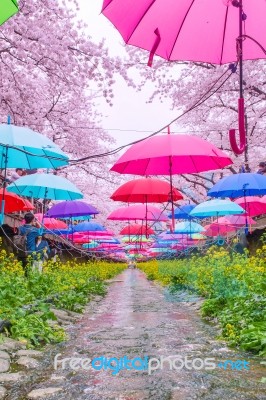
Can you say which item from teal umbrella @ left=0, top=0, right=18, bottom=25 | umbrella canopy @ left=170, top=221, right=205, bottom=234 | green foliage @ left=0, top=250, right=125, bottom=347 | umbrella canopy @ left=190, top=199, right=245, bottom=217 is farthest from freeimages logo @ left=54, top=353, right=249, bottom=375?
umbrella canopy @ left=170, top=221, right=205, bottom=234

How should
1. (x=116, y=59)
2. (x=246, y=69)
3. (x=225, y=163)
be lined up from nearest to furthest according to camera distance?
(x=225, y=163) → (x=116, y=59) → (x=246, y=69)

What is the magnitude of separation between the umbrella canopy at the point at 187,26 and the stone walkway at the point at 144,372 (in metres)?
3.02

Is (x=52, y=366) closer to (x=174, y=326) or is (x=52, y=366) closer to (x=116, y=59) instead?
(x=174, y=326)

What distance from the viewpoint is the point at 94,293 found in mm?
14523

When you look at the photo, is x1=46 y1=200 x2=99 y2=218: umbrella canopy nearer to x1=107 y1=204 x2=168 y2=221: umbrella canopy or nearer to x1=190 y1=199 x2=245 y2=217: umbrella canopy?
x1=107 y1=204 x2=168 y2=221: umbrella canopy

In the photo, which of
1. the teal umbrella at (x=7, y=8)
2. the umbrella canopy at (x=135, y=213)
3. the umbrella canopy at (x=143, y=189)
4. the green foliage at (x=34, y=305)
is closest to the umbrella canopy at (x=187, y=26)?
the teal umbrella at (x=7, y=8)

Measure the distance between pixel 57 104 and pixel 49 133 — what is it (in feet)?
4.70

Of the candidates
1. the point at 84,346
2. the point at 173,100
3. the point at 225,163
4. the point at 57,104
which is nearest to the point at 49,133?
the point at 57,104

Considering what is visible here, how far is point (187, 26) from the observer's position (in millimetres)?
4328

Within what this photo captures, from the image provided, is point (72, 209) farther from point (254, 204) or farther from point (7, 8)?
point (7, 8)

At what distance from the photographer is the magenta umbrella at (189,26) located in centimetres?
416

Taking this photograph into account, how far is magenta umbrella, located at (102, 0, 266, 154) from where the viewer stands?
4156 mm

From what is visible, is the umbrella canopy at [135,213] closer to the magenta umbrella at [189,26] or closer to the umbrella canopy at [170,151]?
the umbrella canopy at [170,151]

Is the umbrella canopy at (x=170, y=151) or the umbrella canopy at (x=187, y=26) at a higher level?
the umbrella canopy at (x=187, y=26)
